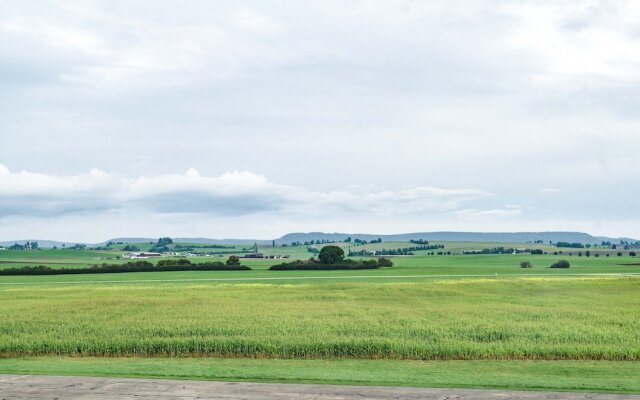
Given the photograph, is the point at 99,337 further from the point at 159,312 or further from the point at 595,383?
the point at 595,383

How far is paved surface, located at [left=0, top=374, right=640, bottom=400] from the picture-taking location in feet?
39.9

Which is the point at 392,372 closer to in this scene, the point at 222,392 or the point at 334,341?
the point at 222,392

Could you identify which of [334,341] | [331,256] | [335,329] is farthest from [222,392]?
[331,256]

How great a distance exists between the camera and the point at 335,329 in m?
28.1

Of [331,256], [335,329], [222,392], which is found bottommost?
[335,329]

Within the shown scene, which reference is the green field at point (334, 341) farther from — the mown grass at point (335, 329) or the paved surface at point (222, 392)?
the paved surface at point (222, 392)

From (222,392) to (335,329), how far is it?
15715mm

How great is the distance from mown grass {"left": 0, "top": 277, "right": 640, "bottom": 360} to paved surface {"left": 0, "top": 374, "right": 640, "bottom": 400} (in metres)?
10.2

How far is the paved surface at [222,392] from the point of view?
1216cm

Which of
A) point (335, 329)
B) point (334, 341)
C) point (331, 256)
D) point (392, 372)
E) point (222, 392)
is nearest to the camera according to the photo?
point (222, 392)

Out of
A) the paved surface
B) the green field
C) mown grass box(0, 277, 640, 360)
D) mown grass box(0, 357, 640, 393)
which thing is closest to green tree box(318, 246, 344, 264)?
mown grass box(0, 277, 640, 360)

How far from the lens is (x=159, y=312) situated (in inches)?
1459

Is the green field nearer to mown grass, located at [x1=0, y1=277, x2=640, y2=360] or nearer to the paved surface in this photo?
mown grass, located at [x1=0, y1=277, x2=640, y2=360]

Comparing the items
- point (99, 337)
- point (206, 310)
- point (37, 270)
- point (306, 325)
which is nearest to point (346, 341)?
point (306, 325)
